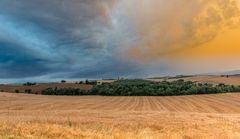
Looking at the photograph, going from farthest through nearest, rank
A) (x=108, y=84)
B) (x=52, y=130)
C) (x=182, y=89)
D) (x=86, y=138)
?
(x=108, y=84)
(x=182, y=89)
(x=52, y=130)
(x=86, y=138)

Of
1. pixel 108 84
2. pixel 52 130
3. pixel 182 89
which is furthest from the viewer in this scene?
Answer: pixel 108 84

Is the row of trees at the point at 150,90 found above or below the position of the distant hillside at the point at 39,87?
below

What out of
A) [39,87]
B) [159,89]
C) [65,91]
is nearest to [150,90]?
[159,89]

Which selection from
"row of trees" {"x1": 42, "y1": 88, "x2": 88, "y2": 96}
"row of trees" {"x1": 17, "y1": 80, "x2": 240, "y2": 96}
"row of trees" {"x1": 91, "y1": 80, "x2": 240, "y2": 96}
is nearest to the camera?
"row of trees" {"x1": 91, "y1": 80, "x2": 240, "y2": 96}

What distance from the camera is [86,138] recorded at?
1257 cm

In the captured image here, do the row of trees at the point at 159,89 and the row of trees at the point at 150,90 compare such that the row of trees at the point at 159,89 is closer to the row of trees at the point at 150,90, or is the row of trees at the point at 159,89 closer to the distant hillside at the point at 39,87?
the row of trees at the point at 150,90

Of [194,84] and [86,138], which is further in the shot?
[194,84]

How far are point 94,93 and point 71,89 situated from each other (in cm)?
665

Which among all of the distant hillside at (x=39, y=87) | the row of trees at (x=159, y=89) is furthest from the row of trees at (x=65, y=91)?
the row of trees at (x=159, y=89)

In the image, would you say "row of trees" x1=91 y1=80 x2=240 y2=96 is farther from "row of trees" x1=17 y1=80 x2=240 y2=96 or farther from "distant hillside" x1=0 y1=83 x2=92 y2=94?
"distant hillside" x1=0 y1=83 x2=92 y2=94

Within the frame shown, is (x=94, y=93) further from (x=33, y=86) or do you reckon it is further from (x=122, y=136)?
(x=122, y=136)

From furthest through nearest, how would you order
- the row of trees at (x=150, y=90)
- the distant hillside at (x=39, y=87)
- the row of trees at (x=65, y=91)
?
the distant hillside at (x=39, y=87) → the row of trees at (x=65, y=91) → the row of trees at (x=150, y=90)

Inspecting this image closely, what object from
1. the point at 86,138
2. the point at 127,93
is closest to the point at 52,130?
the point at 86,138

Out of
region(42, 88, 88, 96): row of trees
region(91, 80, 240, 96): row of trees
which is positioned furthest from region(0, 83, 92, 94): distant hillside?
region(91, 80, 240, 96): row of trees
